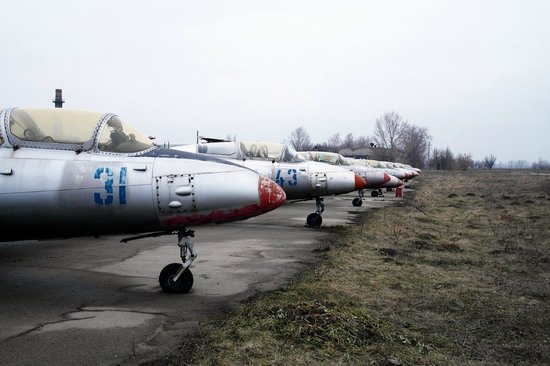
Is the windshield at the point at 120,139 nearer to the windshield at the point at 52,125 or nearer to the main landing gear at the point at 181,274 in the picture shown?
the windshield at the point at 52,125

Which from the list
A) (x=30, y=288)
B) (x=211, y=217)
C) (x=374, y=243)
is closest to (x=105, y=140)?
(x=211, y=217)

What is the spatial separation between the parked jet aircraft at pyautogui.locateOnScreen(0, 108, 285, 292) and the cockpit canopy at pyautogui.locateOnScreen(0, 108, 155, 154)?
13mm

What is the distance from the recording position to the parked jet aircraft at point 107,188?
19.3ft

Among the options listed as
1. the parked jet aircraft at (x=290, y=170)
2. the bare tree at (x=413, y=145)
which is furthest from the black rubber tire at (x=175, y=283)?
the bare tree at (x=413, y=145)

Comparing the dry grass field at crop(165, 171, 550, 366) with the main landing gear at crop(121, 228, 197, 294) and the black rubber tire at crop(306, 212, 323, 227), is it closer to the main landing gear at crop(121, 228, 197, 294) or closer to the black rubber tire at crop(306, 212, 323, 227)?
the main landing gear at crop(121, 228, 197, 294)

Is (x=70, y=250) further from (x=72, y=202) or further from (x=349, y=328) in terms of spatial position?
(x=349, y=328)

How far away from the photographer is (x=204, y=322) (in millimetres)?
5250

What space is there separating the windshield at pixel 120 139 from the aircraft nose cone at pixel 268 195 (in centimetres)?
168

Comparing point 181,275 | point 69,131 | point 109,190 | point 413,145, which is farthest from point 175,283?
point 413,145

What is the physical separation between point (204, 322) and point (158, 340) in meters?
0.67

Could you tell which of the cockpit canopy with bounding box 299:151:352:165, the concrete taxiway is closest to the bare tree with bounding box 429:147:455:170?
the cockpit canopy with bounding box 299:151:352:165

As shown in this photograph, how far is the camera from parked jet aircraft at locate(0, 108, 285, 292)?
5.89m

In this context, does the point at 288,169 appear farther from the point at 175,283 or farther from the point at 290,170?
the point at 175,283

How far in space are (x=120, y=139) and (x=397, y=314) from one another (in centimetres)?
421
